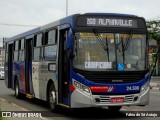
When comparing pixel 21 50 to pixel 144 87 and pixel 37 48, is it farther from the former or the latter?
pixel 144 87

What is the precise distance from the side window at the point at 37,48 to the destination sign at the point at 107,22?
11.9 ft

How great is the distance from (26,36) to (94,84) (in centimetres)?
682

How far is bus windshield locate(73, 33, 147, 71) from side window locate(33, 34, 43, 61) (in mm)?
3771

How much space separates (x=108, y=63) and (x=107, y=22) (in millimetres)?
1242

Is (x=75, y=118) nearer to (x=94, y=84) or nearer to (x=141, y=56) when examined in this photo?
(x=94, y=84)

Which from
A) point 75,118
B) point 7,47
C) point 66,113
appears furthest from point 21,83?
point 75,118

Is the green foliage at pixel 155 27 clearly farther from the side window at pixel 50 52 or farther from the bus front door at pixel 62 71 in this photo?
the bus front door at pixel 62 71

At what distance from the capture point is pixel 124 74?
1192 cm

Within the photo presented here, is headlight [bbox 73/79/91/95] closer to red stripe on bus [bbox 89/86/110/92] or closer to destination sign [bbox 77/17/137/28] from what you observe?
red stripe on bus [bbox 89/86/110/92]

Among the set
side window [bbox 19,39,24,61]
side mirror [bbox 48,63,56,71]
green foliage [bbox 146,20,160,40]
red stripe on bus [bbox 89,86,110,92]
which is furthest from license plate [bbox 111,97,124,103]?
green foliage [bbox 146,20,160,40]

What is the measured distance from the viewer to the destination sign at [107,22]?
39.7 ft

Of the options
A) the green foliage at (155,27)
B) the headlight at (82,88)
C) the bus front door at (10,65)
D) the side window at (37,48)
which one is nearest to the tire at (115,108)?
the headlight at (82,88)

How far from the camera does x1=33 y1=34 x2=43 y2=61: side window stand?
50.6ft

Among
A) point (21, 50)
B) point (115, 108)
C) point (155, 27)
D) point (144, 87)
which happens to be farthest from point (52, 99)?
point (155, 27)
